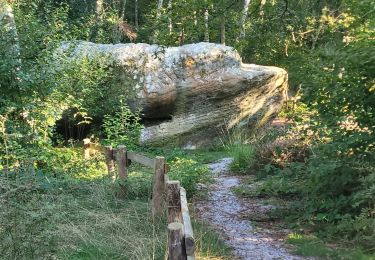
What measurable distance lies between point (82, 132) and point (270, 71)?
5.82 metres

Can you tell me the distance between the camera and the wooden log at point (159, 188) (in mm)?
5418

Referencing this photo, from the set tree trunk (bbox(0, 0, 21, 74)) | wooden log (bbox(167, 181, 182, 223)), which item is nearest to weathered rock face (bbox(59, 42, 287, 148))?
tree trunk (bbox(0, 0, 21, 74))

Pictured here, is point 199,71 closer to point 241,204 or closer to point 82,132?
point 82,132

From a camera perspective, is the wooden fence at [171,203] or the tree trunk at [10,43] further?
the tree trunk at [10,43]

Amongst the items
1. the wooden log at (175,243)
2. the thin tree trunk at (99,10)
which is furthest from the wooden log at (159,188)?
the thin tree trunk at (99,10)

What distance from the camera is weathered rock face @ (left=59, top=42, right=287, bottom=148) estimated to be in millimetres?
12992

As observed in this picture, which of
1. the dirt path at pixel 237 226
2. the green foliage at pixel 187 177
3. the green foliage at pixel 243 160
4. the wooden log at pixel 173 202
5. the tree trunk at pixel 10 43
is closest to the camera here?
the wooden log at pixel 173 202

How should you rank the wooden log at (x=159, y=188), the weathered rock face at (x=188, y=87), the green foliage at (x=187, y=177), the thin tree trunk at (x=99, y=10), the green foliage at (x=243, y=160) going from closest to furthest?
1. the wooden log at (x=159, y=188)
2. the green foliage at (x=187, y=177)
3. the green foliage at (x=243, y=160)
4. the weathered rock face at (x=188, y=87)
5. the thin tree trunk at (x=99, y=10)

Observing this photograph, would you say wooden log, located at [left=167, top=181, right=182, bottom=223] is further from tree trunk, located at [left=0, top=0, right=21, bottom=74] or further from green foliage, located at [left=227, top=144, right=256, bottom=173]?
green foliage, located at [left=227, top=144, right=256, bottom=173]

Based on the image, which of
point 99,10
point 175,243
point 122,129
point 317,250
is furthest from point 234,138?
point 175,243

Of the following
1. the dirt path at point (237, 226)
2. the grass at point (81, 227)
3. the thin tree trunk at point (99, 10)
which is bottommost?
the dirt path at point (237, 226)

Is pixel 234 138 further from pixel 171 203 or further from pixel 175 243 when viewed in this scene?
pixel 175 243

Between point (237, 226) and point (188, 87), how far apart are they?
7.65m

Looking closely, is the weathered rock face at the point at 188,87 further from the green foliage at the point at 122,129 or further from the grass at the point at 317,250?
the grass at the point at 317,250
